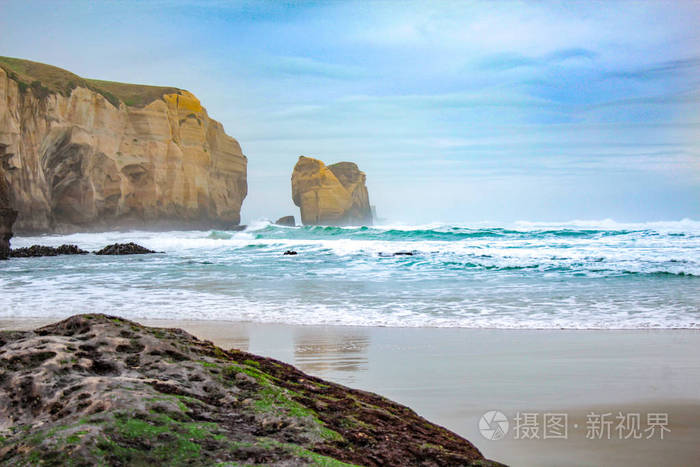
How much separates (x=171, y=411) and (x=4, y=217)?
22623mm

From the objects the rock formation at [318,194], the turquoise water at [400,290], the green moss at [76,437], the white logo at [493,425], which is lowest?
the turquoise water at [400,290]

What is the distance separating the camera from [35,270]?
1560 centimetres

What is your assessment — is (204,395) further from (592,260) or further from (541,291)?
(592,260)

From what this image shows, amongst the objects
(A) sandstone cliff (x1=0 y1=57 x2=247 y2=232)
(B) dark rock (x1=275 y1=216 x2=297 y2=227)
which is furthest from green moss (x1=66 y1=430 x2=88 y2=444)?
(B) dark rock (x1=275 y1=216 x2=297 y2=227)

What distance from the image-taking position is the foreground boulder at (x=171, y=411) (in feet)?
5.61

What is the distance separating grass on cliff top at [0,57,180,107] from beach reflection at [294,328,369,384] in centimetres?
3542

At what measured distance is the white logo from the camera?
10.4 ft

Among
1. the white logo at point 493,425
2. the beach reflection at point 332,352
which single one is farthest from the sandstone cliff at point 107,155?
the white logo at point 493,425

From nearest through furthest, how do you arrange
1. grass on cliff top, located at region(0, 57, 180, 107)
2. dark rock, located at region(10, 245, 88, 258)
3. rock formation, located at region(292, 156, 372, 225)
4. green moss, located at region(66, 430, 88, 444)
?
green moss, located at region(66, 430, 88, 444), dark rock, located at region(10, 245, 88, 258), grass on cliff top, located at region(0, 57, 180, 107), rock formation, located at region(292, 156, 372, 225)

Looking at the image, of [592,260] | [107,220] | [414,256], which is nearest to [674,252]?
[592,260]

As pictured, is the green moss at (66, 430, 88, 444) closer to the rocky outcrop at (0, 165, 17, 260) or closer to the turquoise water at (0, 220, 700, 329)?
the turquoise water at (0, 220, 700, 329)

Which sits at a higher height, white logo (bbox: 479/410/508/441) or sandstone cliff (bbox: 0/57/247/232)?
sandstone cliff (bbox: 0/57/247/232)

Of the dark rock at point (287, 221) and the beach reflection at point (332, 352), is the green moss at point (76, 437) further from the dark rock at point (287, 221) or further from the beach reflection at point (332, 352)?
the dark rock at point (287, 221)

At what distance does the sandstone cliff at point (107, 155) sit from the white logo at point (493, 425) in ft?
113
